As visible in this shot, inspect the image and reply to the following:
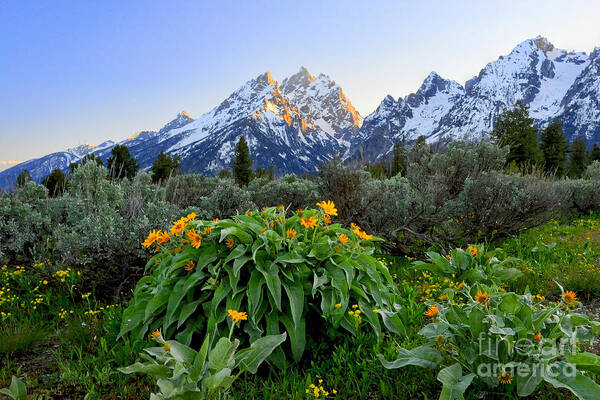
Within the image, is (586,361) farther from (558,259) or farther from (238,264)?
(558,259)

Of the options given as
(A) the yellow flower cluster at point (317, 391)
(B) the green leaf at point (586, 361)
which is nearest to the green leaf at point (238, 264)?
(A) the yellow flower cluster at point (317, 391)

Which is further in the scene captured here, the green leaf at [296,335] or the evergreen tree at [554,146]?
the evergreen tree at [554,146]

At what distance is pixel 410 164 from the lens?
8.78 metres

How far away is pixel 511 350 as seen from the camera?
5.64 feet

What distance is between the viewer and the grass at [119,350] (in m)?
2.01

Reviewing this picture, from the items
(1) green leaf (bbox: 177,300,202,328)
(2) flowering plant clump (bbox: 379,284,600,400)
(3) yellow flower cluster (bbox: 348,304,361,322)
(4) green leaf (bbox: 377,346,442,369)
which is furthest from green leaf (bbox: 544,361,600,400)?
(1) green leaf (bbox: 177,300,202,328)

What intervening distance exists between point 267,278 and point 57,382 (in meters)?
1.58

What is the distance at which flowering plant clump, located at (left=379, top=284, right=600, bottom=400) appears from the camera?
5.40ft

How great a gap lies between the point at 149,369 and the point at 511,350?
71.4 inches

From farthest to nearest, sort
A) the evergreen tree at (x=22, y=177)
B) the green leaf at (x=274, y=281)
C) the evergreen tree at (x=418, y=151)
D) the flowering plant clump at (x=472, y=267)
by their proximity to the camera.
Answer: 1. the evergreen tree at (x=418, y=151)
2. the evergreen tree at (x=22, y=177)
3. the flowering plant clump at (x=472, y=267)
4. the green leaf at (x=274, y=281)

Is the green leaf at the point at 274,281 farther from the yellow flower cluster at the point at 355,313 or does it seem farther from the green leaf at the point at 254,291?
the yellow flower cluster at the point at 355,313

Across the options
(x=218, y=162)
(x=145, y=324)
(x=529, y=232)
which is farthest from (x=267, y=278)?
(x=218, y=162)

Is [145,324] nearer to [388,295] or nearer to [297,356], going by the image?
[297,356]

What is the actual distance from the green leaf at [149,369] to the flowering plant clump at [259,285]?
440 mm
